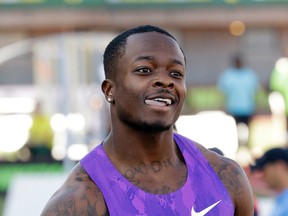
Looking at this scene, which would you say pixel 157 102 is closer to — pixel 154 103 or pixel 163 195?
pixel 154 103

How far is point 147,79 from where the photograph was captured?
124 inches

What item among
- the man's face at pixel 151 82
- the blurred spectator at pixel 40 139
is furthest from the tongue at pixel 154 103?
the blurred spectator at pixel 40 139

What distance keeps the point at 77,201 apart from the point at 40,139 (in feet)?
36.0

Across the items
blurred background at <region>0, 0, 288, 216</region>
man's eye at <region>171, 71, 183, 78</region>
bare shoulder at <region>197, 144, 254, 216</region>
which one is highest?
man's eye at <region>171, 71, 183, 78</region>

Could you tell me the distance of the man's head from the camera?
313 centimetres

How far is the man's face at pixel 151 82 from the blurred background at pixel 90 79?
108 inches

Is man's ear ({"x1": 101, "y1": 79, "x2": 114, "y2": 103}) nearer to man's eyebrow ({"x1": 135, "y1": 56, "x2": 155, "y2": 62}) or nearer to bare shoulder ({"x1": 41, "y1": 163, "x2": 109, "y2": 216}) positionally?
man's eyebrow ({"x1": 135, "y1": 56, "x2": 155, "y2": 62})

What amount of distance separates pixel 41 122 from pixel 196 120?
2627mm

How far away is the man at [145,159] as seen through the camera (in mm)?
3145

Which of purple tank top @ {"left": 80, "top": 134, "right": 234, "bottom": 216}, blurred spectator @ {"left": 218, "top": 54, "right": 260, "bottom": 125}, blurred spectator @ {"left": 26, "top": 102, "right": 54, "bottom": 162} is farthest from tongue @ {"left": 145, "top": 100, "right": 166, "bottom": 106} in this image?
blurred spectator @ {"left": 218, "top": 54, "right": 260, "bottom": 125}

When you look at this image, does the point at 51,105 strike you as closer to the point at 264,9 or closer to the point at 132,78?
the point at 264,9

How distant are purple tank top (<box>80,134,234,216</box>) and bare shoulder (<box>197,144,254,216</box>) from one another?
0.05 metres

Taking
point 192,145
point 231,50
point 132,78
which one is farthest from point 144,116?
point 231,50

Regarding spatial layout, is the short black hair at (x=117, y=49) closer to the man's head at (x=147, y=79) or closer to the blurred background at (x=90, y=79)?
the man's head at (x=147, y=79)
